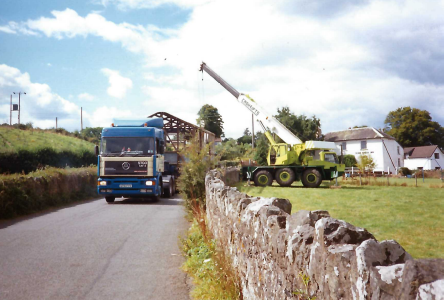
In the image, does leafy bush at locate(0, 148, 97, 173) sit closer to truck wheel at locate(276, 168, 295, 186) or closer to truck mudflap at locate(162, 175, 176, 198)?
truck mudflap at locate(162, 175, 176, 198)

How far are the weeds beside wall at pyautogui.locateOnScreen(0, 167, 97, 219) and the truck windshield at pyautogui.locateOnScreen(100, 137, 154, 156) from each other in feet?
7.91

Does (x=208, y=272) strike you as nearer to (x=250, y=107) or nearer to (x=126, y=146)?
(x=126, y=146)

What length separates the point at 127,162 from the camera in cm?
1599

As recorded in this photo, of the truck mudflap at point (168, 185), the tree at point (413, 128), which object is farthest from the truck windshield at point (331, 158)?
the tree at point (413, 128)

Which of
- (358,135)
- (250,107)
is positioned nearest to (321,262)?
(250,107)

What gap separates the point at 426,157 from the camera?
59250 millimetres

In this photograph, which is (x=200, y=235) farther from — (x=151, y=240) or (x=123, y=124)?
(x=123, y=124)

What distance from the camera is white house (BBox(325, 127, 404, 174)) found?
51.6m

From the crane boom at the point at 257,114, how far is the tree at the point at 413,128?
4671 centimetres

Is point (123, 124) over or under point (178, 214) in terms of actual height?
over

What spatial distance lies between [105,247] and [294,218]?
607 centimetres

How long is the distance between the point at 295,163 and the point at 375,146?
105 ft

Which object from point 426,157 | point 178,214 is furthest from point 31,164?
point 426,157

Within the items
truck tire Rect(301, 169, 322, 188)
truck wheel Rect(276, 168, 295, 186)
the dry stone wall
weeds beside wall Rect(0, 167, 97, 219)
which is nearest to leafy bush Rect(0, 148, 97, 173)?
weeds beside wall Rect(0, 167, 97, 219)
